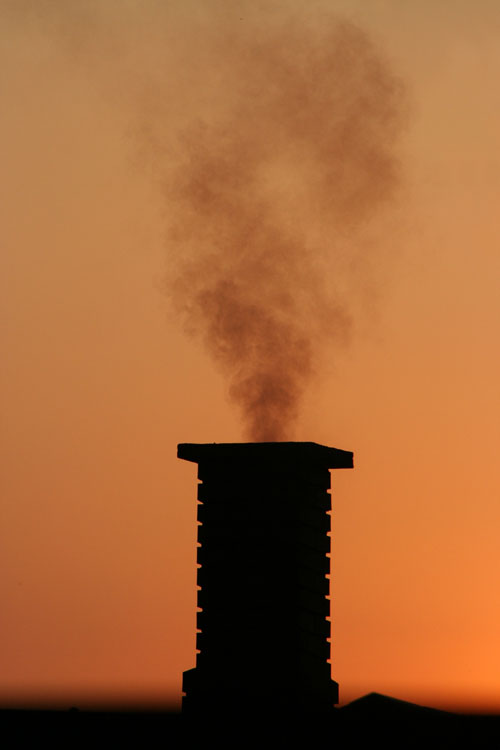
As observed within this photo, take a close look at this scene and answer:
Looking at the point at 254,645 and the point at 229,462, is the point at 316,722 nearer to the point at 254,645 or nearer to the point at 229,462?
the point at 254,645

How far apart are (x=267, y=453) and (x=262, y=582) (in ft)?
7.80

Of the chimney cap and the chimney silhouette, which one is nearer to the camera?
the chimney silhouette

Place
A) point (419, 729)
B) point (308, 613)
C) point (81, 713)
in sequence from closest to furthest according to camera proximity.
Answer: point (419, 729)
point (308, 613)
point (81, 713)

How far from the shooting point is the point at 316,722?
79.7 ft

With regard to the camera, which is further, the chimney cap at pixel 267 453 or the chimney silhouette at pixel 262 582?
the chimney cap at pixel 267 453

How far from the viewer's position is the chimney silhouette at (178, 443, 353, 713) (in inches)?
968

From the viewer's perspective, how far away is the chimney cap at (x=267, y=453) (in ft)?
82.6

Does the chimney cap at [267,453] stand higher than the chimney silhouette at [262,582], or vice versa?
the chimney cap at [267,453]

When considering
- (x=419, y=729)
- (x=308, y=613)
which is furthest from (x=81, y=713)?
(x=419, y=729)

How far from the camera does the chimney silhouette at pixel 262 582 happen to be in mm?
24594

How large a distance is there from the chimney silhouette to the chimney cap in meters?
0.02

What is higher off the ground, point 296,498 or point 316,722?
point 296,498

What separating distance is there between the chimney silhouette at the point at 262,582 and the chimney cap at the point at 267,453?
Answer: 2cm

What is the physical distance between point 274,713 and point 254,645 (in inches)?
49.6
